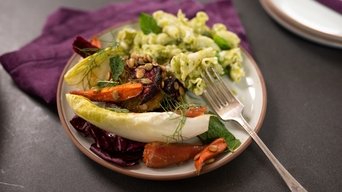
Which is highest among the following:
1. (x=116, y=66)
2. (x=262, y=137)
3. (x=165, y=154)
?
(x=116, y=66)

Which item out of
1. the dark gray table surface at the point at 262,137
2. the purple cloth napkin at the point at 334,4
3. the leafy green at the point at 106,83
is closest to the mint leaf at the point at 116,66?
the leafy green at the point at 106,83

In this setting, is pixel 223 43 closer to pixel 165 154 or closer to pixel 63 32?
pixel 165 154

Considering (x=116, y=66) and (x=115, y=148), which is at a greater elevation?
(x=116, y=66)

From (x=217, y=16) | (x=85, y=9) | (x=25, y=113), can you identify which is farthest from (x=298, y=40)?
(x=25, y=113)

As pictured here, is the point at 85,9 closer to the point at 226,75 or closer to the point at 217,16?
the point at 217,16

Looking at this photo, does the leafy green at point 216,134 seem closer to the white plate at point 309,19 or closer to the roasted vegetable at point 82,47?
the roasted vegetable at point 82,47

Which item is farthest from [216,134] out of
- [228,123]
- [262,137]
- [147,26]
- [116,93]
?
[147,26]

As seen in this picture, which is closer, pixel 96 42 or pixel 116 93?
pixel 116 93
